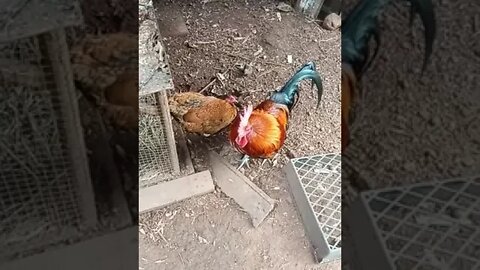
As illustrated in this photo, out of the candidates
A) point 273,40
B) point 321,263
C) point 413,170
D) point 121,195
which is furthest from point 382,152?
point 273,40

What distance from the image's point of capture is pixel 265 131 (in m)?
1.64

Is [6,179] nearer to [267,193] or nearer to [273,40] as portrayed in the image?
[267,193]

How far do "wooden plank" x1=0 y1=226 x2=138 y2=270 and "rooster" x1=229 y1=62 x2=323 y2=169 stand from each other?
1.15 m

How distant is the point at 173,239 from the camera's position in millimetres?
1558

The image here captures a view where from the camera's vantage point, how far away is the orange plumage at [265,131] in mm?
1638

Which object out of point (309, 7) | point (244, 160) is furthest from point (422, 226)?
point (309, 7)

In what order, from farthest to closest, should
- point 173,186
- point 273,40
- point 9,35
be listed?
point 273,40, point 173,186, point 9,35

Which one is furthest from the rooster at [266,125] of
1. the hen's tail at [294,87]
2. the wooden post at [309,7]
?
the wooden post at [309,7]

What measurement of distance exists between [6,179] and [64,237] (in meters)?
0.06

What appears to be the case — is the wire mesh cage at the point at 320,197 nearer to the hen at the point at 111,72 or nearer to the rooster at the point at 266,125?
the rooster at the point at 266,125

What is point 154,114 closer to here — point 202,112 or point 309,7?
point 202,112

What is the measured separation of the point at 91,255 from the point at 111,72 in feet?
0.44

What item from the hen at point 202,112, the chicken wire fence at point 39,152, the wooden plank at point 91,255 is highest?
the chicken wire fence at point 39,152

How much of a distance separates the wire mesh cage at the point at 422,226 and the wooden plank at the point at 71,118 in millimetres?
178
